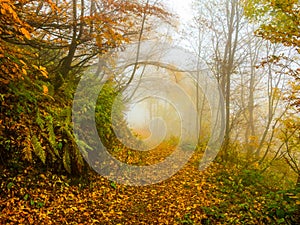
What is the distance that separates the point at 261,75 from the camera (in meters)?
13.1

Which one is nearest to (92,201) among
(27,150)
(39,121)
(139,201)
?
(139,201)

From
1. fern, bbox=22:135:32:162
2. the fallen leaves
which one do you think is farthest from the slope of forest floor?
fern, bbox=22:135:32:162

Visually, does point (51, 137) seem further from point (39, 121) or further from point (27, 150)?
point (27, 150)

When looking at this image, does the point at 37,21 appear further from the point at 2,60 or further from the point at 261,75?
the point at 261,75

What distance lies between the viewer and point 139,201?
4973 millimetres

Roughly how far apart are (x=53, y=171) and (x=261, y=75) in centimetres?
1227

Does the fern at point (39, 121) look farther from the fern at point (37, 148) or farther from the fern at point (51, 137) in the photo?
the fern at point (37, 148)

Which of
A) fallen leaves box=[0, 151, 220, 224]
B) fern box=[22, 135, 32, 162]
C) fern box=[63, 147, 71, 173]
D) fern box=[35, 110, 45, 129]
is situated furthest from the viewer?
fern box=[63, 147, 71, 173]

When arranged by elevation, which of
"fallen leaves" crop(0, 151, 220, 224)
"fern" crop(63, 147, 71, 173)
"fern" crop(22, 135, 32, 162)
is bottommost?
"fallen leaves" crop(0, 151, 220, 224)

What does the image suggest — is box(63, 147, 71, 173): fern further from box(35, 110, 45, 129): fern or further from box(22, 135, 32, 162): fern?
box(22, 135, 32, 162): fern

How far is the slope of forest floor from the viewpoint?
11.4ft

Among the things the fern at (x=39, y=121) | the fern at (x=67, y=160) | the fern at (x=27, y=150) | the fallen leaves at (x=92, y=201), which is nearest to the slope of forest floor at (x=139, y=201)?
the fallen leaves at (x=92, y=201)

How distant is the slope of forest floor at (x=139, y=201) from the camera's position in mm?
3479

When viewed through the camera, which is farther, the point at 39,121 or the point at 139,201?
the point at 139,201
